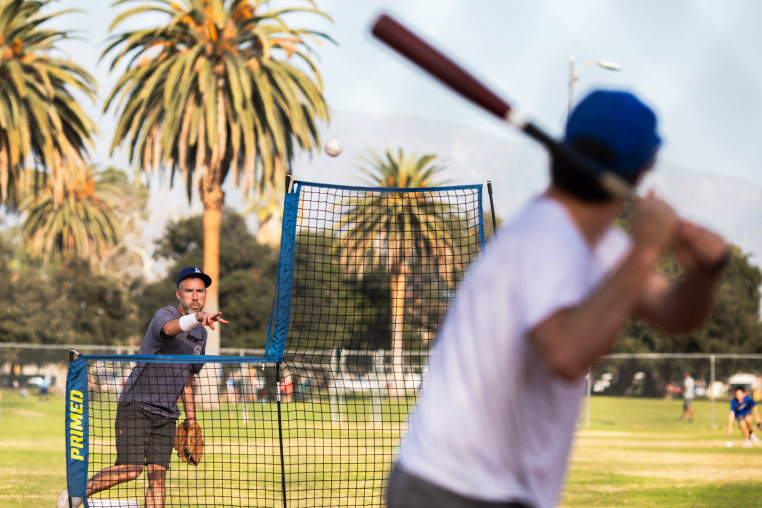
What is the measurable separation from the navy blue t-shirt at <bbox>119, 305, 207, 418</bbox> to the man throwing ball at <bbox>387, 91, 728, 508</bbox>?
18.1 feet

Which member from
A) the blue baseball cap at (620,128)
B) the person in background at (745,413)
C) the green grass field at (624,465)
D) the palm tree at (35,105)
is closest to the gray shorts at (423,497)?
the blue baseball cap at (620,128)

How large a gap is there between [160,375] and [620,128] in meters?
6.13

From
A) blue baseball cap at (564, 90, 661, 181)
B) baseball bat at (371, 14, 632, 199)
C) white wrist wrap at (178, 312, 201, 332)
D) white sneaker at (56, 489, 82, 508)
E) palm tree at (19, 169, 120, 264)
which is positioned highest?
palm tree at (19, 169, 120, 264)

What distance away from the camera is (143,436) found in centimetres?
774

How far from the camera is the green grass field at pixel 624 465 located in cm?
1273

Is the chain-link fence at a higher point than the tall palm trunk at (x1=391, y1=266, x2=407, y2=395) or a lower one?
lower

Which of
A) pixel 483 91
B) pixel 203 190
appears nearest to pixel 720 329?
pixel 203 190

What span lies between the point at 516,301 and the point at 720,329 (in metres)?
67.3

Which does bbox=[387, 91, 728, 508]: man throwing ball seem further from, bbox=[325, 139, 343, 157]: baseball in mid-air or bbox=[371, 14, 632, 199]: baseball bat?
bbox=[325, 139, 343, 157]: baseball in mid-air

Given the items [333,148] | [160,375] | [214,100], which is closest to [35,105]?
[214,100]

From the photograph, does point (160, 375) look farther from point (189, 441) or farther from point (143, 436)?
point (189, 441)

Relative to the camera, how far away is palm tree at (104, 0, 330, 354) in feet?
112

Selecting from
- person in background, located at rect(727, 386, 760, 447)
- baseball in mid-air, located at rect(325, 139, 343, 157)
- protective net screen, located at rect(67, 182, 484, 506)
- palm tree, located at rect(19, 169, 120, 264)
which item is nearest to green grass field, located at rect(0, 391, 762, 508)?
person in background, located at rect(727, 386, 760, 447)

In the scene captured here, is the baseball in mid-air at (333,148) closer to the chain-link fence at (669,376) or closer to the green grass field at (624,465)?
the green grass field at (624,465)
